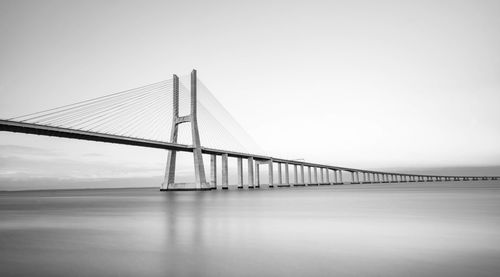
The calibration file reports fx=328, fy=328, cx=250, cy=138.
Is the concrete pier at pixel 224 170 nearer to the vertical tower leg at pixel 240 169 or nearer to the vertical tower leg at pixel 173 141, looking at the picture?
the vertical tower leg at pixel 240 169

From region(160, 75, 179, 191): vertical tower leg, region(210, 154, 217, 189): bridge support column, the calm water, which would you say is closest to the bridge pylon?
region(160, 75, 179, 191): vertical tower leg

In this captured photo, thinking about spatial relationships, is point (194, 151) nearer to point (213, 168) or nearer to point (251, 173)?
point (213, 168)

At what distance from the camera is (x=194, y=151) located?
51.5 m

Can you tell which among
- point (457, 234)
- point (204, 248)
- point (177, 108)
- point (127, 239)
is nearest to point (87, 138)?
point (177, 108)

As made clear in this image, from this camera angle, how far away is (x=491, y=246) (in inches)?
328

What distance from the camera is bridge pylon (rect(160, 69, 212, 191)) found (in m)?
51.9

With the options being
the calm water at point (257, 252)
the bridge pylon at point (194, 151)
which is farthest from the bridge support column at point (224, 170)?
the calm water at point (257, 252)

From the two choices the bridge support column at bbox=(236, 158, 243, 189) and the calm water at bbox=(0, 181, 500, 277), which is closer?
the calm water at bbox=(0, 181, 500, 277)

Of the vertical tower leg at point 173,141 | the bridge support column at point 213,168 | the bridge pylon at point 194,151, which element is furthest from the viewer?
the bridge support column at point 213,168

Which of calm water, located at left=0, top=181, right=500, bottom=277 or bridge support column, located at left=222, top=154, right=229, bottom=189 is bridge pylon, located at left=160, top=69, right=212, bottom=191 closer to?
bridge support column, located at left=222, top=154, right=229, bottom=189

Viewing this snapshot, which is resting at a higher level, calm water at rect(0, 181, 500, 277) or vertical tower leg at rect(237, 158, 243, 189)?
vertical tower leg at rect(237, 158, 243, 189)

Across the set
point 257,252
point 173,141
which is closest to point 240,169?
point 173,141

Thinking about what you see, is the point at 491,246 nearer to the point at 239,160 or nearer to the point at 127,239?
the point at 127,239

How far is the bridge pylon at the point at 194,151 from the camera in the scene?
5188 cm
